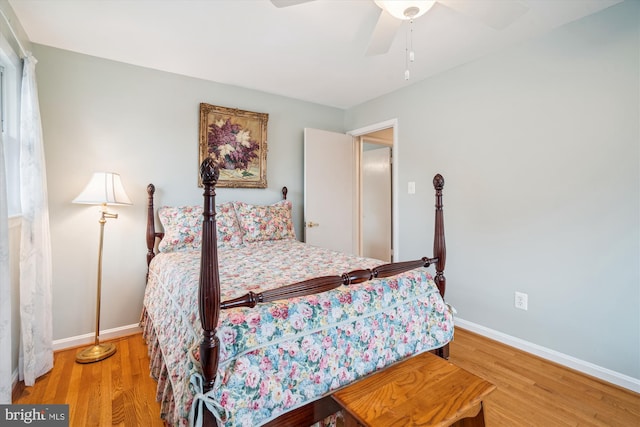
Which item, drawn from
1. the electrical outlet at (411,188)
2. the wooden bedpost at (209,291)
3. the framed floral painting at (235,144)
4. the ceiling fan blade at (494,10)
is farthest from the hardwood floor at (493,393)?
the ceiling fan blade at (494,10)

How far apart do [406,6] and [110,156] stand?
2.62 meters

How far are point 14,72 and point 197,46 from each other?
48.8 inches

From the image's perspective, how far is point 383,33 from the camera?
5.93 ft

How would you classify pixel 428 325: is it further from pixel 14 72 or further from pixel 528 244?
pixel 14 72

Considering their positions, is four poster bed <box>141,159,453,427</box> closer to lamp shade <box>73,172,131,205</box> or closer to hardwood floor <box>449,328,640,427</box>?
hardwood floor <box>449,328,640,427</box>

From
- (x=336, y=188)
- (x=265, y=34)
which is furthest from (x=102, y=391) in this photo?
(x=336, y=188)

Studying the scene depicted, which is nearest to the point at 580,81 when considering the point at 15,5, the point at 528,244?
the point at 528,244

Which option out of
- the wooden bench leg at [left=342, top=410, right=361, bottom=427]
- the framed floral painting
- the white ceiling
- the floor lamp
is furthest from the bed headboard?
the wooden bench leg at [left=342, top=410, right=361, bottom=427]

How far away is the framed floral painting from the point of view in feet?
9.98

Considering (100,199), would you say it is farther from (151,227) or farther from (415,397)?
(415,397)

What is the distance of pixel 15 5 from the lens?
1.88 m

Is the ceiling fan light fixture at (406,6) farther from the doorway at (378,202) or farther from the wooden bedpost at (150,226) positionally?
the doorway at (378,202)

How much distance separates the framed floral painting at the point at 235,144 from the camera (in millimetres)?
3043

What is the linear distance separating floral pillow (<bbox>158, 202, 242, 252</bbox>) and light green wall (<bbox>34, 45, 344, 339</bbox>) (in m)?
0.31
